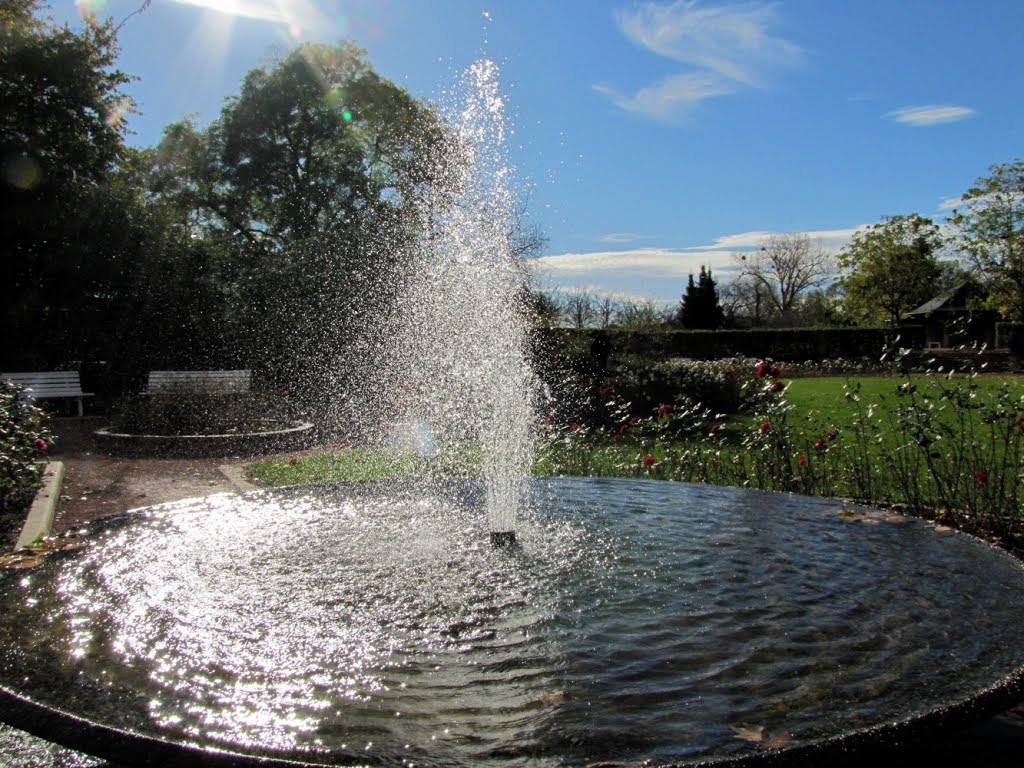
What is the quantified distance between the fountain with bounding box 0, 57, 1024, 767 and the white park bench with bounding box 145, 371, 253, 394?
8.60m

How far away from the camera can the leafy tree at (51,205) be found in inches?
563

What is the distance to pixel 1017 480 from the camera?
4434mm

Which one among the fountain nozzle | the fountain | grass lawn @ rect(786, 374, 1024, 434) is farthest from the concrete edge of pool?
grass lawn @ rect(786, 374, 1024, 434)

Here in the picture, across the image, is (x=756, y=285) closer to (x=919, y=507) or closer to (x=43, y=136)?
(x=43, y=136)

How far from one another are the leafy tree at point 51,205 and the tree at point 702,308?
Answer: 3052 centimetres

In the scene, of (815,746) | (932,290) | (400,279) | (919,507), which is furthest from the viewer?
(932,290)

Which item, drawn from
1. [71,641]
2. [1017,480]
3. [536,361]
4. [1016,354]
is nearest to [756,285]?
[1016,354]

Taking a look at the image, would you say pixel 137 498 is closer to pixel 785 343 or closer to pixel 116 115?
pixel 116 115

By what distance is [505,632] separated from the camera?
2.27 meters

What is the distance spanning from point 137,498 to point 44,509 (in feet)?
3.43

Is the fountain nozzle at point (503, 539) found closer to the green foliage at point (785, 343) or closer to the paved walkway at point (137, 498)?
the paved walkway at point (137, 498)

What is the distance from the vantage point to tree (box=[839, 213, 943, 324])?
34.9 meters

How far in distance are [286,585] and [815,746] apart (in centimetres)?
189

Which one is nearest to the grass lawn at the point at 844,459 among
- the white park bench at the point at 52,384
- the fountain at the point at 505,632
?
the fountain at the point at 505,632
